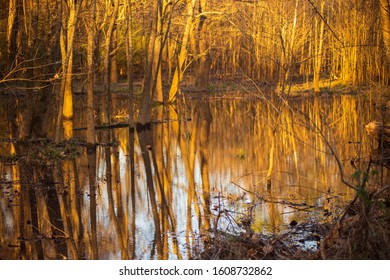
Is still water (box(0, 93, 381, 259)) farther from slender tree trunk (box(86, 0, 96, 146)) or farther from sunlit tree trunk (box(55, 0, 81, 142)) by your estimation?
sunlit tree trunk (box(55, 0, 81, 142))

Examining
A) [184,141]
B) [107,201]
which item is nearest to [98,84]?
[184,141]

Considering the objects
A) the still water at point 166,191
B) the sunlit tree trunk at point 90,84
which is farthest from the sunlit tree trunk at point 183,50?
the sunlit tree trunk at point 90,84

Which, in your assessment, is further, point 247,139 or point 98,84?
point 98,84

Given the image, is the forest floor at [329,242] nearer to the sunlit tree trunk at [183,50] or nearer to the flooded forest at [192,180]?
the flooded forest at [192,180]

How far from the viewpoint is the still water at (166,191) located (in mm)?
8742

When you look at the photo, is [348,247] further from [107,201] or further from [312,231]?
[107,201]

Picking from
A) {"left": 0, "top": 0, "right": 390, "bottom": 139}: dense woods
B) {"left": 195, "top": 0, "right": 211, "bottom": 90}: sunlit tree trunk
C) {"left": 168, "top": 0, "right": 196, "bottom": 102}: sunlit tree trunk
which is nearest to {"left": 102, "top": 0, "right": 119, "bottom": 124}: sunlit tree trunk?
{"left": 0, "top": 0, "right": 390, "bottom": 139}: dense woods

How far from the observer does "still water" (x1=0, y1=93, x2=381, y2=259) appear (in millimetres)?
8742

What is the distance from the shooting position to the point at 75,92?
139ft

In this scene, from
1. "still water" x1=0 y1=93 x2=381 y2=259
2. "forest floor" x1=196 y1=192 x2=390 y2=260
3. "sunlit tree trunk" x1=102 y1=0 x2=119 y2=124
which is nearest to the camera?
"forest floor" x1=196 y1=192 x2=390 y2=260

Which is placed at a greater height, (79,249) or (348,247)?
(348,247)

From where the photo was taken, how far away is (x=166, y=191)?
12.4m
